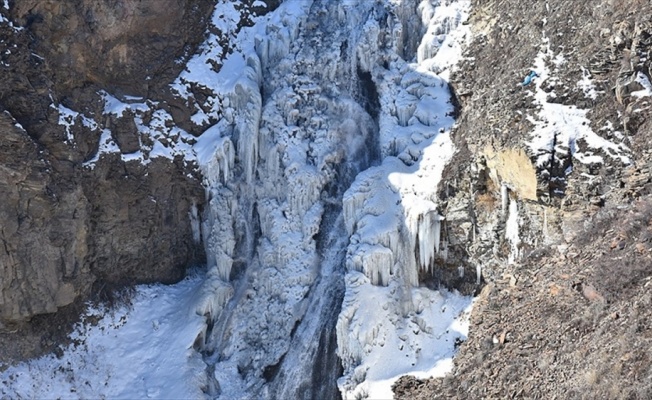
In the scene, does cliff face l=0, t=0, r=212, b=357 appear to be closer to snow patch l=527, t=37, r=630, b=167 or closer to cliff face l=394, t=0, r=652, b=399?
cliff face l=394, t=0, r=652, b=399

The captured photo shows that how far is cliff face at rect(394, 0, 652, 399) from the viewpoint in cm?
1269

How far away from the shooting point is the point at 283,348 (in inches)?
752

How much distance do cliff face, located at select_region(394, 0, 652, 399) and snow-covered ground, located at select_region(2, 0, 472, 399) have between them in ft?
3.48

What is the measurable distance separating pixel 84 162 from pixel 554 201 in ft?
44.3

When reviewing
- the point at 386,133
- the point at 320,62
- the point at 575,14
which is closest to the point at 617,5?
the point at 575,14

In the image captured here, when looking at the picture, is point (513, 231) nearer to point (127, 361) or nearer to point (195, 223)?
point (195, 223)

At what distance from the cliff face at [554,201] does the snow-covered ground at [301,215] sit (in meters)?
1.06

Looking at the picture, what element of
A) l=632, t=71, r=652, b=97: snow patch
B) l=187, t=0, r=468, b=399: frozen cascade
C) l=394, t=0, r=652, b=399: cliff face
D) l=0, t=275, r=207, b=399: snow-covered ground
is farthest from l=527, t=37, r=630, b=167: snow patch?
l=0, t=275, r=207, b=399: snow-covered ground

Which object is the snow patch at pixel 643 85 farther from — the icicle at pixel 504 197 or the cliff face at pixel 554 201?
the icicle at pixel 504 197

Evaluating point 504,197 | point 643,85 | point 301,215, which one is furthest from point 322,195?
point 643,85

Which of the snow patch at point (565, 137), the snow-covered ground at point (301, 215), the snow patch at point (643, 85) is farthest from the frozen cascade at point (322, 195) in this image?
the snow patch at point (643, 85)

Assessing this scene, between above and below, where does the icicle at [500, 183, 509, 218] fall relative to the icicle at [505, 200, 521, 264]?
above

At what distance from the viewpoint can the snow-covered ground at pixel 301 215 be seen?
1788 cm

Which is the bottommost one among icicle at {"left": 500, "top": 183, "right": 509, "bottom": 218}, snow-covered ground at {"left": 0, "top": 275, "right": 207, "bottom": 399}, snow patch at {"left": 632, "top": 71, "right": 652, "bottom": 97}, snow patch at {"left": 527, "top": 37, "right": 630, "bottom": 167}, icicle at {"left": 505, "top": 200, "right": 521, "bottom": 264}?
snow-covered ground at {"left": 0, "top": 275, "right": 207, "bottom": 399}
